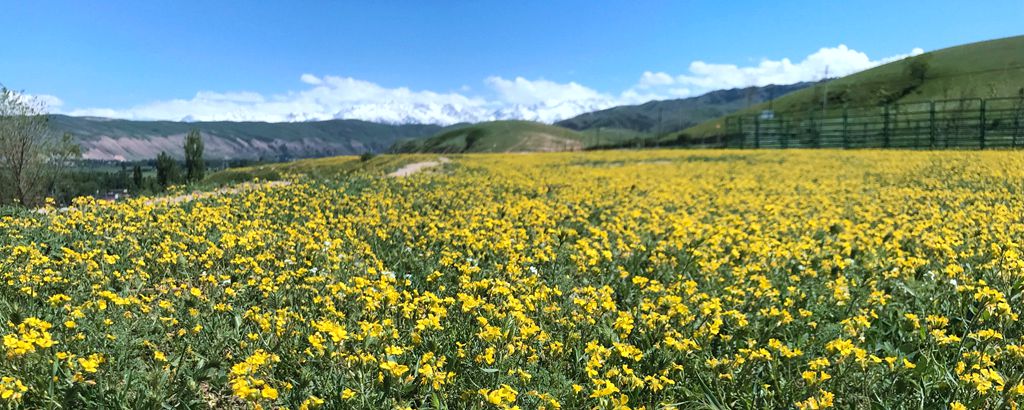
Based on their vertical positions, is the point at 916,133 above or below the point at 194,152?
below

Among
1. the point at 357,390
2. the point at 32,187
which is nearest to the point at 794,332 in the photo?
the point at 357,390

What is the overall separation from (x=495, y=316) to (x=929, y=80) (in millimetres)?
193229

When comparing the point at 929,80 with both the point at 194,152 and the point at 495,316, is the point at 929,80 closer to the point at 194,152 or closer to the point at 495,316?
the point at 194,152

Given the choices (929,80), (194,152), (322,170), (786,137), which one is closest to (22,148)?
(322,170)

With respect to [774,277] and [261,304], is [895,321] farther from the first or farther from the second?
[261,304]

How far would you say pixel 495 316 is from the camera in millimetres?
5449

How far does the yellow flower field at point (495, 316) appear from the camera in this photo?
430 cm

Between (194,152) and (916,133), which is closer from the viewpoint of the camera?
(916,133)

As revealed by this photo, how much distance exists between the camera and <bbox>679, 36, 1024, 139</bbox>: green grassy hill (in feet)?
456

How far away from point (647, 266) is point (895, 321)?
11.0 ft

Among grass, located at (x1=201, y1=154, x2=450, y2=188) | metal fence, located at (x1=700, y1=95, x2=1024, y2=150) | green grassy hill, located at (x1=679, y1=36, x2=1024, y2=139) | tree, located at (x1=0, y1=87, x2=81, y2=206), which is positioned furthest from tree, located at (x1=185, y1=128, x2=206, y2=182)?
green grassy hill, located at (x1=679, y1=36, x2=1024, y2=139)

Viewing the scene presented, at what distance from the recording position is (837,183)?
1992 cm

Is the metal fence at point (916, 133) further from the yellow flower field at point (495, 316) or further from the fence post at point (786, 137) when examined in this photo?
the yellow flower field at point (495, 316)

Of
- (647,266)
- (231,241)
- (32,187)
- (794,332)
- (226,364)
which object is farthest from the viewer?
(32,187)
